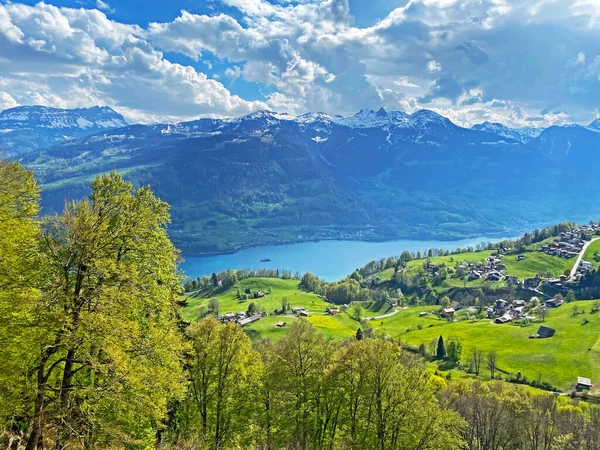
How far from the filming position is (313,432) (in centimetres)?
3566

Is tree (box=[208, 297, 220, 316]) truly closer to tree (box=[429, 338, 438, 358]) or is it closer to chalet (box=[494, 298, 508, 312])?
tree (box=[429, 338, 438, 358])

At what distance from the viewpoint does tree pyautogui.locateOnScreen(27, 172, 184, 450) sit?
1554 cm

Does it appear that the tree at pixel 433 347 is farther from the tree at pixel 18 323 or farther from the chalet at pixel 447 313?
the tree at pixel 18 323

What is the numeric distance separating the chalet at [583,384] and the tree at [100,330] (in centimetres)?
11486

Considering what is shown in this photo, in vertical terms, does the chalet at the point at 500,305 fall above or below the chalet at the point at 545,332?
above

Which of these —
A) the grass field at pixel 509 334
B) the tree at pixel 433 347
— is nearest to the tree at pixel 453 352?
the grass field at pixel 509 334

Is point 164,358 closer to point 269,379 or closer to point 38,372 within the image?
point 38,372

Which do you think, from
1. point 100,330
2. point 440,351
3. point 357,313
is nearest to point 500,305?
point 357,313

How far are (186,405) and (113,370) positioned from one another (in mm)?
18431

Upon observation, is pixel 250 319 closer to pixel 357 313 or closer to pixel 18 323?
pixel 357 313

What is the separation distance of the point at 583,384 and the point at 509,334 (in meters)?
43.8

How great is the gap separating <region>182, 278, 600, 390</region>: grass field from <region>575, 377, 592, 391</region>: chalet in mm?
2584

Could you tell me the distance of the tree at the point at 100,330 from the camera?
612 inches

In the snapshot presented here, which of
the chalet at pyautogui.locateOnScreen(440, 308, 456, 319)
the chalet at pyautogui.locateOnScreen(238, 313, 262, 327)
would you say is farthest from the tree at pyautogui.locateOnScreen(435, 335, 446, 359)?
the chalet at pyautogui.locateOnScreen(238, 313, 262, 327)
